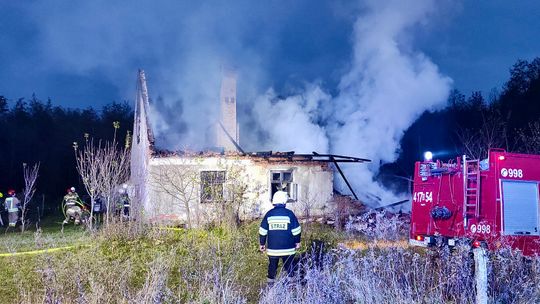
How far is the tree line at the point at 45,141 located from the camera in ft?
115

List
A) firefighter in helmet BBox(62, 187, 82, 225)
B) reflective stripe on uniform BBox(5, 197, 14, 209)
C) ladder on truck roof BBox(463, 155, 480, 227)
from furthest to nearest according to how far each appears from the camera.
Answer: firefighter in helmet BBox(62, 187, 82, 225)
reflective stripe on uniform BBox(5, 197, 14, 209)
ladder on truck roof BBox(463, 155, 480, 227)

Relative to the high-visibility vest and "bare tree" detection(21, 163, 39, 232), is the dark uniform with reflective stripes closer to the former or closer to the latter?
"bare tree" detection(21, 163, 39, 232)

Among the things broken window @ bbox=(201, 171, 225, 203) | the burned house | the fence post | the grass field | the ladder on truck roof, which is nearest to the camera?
the fence post

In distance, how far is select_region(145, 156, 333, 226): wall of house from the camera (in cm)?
1694

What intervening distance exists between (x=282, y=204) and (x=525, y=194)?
4214mm

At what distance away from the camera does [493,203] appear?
855 cm

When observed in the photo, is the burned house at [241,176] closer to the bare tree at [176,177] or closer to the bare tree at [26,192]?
the bare tree at [176,177]

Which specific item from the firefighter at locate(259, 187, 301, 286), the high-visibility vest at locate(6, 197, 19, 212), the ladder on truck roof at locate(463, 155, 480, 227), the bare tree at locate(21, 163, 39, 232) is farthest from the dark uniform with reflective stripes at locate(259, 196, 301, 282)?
the high-visibility vest at locate(6, 197, 19, 212)

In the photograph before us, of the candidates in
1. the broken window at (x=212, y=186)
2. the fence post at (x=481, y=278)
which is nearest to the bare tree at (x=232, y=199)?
the broken window at (x=212, y=186)

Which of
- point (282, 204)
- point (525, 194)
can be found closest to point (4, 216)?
point (282, 204)

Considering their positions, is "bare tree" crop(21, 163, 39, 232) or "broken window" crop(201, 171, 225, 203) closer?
"broken window" crop(201, 171, 225, 203)

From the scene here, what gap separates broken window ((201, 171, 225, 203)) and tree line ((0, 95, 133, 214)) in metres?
18.0

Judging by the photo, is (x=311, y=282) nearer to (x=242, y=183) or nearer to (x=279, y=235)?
(x=279, y=235)

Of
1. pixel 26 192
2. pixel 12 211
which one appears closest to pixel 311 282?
pixel 26 192
